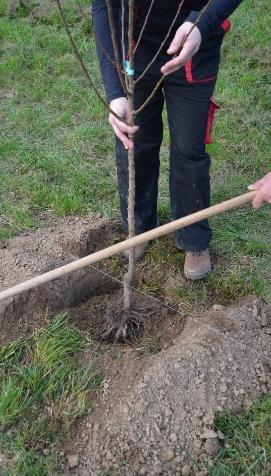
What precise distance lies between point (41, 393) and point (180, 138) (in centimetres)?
129

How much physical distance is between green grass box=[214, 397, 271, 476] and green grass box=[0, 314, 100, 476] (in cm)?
58

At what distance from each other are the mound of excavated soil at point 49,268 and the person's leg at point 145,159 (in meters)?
0.24

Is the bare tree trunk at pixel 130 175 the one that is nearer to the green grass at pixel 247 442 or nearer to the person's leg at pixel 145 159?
the person's leg at pixel 145 159

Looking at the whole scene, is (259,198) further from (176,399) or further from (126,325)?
(126,325)

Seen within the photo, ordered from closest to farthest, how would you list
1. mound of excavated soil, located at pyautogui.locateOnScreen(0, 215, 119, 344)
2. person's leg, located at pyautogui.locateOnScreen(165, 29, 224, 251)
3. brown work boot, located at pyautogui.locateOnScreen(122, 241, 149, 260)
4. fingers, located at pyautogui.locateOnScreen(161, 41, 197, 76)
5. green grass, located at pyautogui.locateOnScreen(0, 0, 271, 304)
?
fingers, located at pyautogui.locateOnScreen(161, 41, 197, 76)
person's leg, located at pyautogui.locateOnScreen(165, 29, 224, 251)
mound of excavated soil, located at pyautogui.locateOnScreen(0, 215, 119, 344)
brown work boot, located at pyautogui.locateOnScreen(122, 241, 149, 260)
green grass, located at pyautogui.locateOnScreen(0, 0, 271, 304)

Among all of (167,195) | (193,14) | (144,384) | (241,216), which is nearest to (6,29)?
(167,195)

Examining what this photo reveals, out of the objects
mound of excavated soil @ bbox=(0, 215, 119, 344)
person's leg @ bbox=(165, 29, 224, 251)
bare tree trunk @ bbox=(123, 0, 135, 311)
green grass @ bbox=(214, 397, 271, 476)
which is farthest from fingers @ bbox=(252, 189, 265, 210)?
mound of excavated soil @ bbox=(0, 215, 119, 344)

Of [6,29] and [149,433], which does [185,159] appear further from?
[6,29]

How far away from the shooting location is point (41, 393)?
2.29 meters

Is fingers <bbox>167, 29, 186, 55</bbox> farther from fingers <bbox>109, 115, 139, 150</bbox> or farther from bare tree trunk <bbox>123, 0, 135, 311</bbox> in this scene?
fingers <bbox>109, 115, 139, 150</bbox>

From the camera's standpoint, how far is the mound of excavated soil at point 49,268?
2531 mm

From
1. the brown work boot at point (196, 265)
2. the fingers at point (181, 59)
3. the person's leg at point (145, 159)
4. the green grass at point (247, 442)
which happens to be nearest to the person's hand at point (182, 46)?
the fingers at point (181, 59)

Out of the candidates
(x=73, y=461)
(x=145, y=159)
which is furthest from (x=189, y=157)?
(x=73, y=461)

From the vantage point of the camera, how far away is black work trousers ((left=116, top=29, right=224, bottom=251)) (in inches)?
95.2
